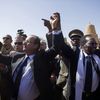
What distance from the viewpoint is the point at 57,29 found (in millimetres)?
5852

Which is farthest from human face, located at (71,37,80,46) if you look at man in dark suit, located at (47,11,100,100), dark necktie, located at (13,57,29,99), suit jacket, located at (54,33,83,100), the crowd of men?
dark necktie, located at (13,57,29,99)

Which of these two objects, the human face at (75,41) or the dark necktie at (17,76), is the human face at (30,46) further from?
the human face at (75,41)

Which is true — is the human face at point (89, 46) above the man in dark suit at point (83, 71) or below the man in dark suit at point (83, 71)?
above

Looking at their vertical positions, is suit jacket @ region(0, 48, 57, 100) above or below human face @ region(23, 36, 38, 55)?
below

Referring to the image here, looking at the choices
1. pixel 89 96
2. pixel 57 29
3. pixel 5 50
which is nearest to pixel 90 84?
pixel 89 96

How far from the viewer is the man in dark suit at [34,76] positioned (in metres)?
5.80

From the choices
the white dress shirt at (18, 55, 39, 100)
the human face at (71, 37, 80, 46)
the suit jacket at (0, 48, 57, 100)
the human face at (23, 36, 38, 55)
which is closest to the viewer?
the suit jacket at (0, 48, 57, 100)

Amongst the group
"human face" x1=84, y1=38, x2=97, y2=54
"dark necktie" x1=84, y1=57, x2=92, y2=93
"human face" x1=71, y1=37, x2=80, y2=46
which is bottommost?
"dark necktie" x1=84, y1=57, x2=92, y2=93

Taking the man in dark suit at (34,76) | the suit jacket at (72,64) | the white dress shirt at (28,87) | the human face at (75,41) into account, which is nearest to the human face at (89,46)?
the suit jacket at (72,64)

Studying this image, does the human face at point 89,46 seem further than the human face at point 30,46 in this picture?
Yes

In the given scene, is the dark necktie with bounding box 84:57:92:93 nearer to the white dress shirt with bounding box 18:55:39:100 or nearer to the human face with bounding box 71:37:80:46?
the human face with bounding box 71:37:80:46

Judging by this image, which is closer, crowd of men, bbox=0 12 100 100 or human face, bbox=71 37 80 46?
crowd of men, bbox=0 12 100 100

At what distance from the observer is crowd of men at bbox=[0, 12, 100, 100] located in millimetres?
5840

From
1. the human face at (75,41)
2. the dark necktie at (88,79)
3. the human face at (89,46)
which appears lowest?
the dark necktie at (88,79)
